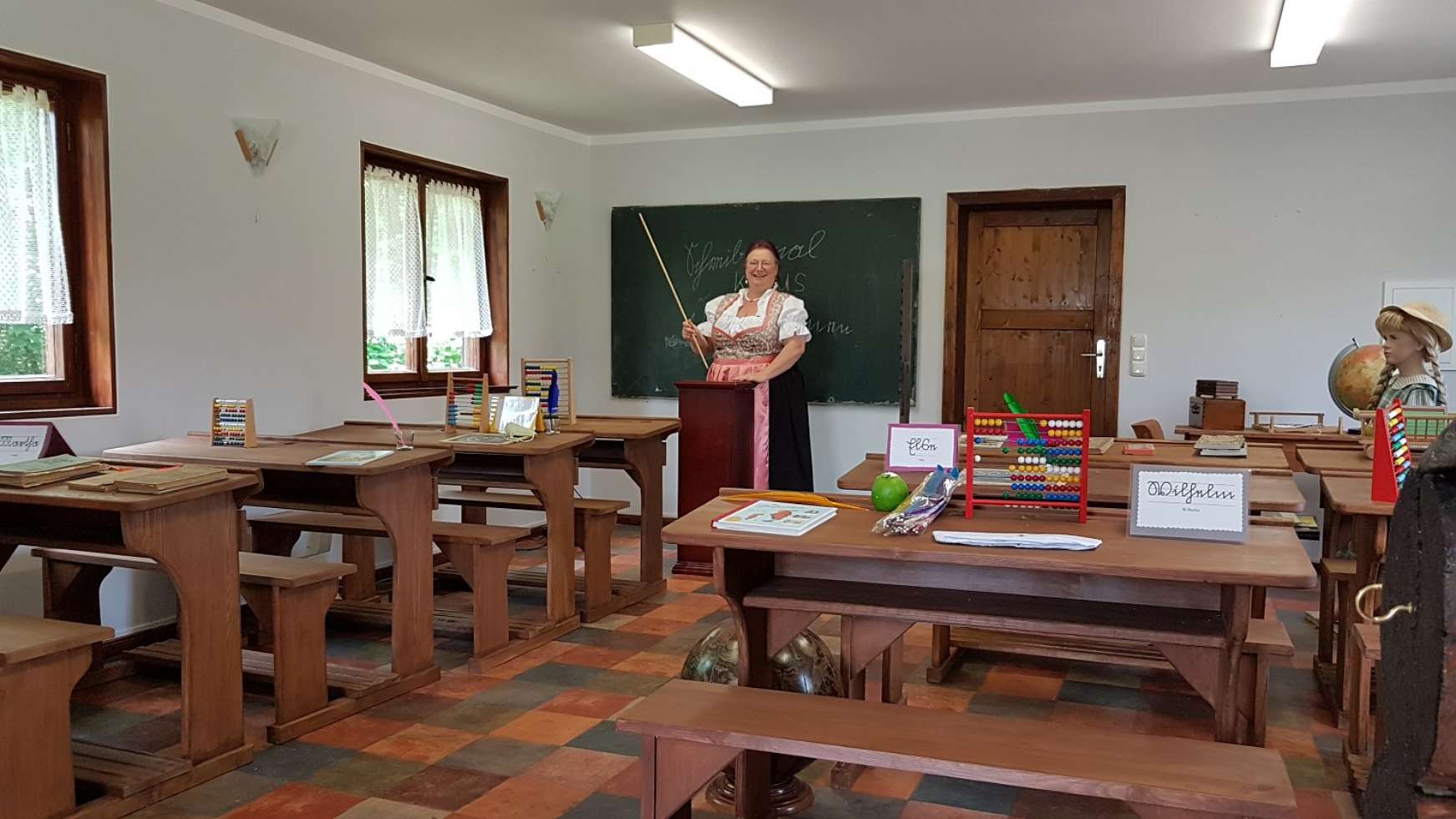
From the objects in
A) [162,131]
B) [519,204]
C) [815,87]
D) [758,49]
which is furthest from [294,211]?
[815,87]

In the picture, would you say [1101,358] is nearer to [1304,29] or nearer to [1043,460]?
[1304,29]

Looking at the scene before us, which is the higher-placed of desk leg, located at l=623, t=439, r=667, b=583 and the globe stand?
desk leg, located at l=623, t=439, r=667, b=583

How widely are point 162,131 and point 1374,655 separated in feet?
14.5

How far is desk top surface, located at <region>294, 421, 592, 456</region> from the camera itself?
153 inches

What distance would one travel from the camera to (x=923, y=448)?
104 inches

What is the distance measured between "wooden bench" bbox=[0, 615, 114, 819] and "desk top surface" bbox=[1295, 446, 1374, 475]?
3.65 m

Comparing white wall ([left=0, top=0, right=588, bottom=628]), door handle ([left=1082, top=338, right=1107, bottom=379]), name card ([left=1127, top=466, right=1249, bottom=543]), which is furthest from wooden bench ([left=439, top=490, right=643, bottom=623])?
door handle ([left=1082, top=338, right=1107, bottom=379])

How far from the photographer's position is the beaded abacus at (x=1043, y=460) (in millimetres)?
2258

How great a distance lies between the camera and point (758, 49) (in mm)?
4770

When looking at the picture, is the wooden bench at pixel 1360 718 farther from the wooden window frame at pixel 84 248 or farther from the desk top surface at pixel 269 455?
the wooden window frame at pixel 84 248

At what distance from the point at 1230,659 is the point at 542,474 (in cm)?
271

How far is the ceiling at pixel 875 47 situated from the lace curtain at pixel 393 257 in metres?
0.60

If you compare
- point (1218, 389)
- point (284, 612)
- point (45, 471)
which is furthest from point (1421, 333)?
point (45, 471)

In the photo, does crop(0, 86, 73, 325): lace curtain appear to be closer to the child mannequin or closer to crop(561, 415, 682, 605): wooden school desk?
crop(561, 415, 682, 605): wooden school desk
